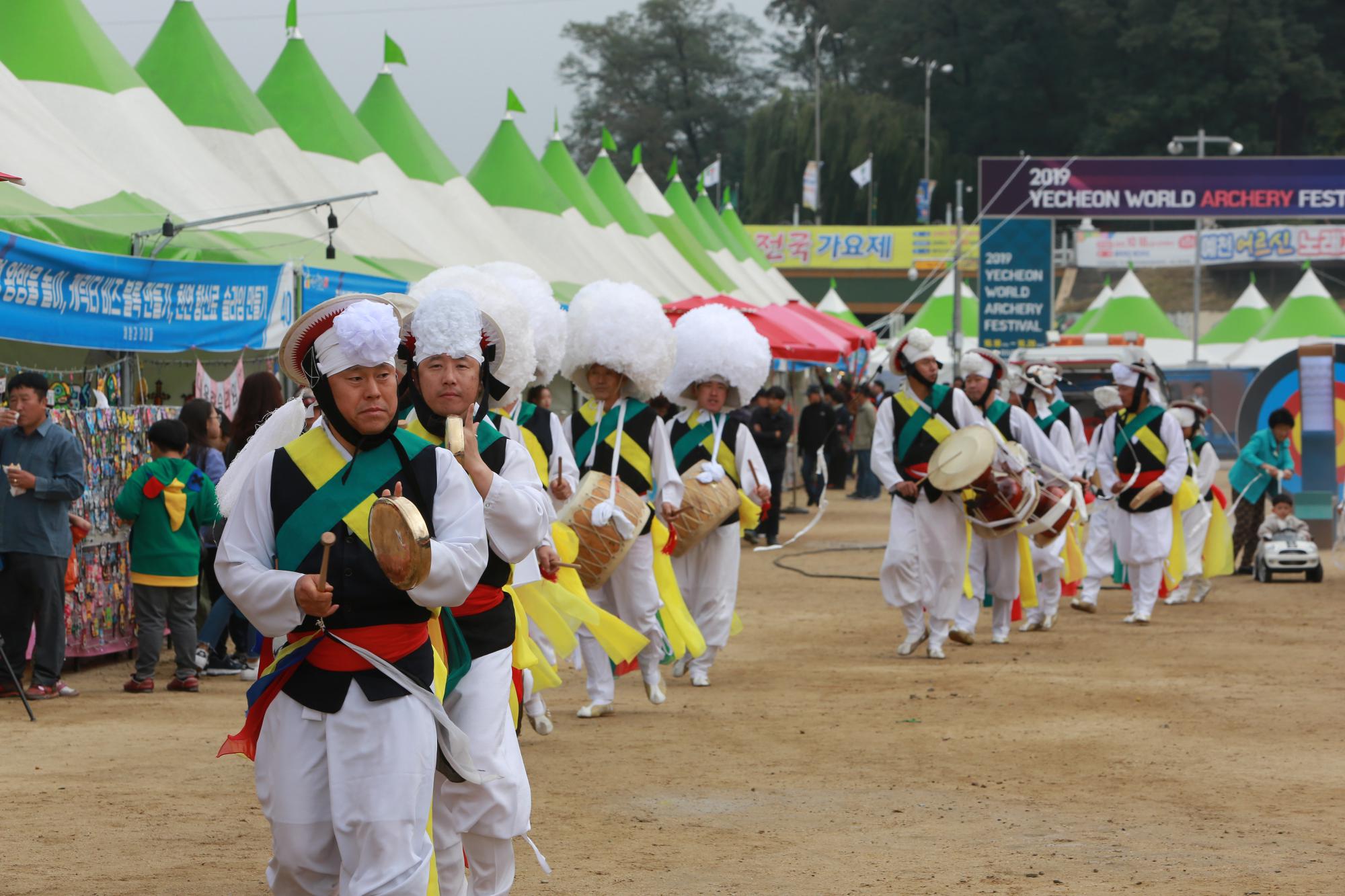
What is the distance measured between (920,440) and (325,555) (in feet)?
26.3

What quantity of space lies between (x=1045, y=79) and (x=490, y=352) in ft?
278

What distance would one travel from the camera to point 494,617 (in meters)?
5.40

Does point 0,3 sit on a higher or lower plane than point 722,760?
higher

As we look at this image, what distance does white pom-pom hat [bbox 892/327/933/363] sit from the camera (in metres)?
11.6

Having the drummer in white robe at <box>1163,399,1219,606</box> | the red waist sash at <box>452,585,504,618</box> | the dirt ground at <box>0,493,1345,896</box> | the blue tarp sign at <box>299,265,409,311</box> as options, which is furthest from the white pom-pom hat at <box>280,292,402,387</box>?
the drummer in white robe at <box>1163,399,1219,606</box>

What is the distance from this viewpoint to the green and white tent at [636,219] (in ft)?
92.5

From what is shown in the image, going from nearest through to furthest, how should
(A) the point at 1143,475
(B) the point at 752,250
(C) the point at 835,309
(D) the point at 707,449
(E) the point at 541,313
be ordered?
(E) the point at 541,313 < (D) the point at 707,449 < (A) the point at 1143,475 < (B) the point at 752,250 < (C) the point at 835,309

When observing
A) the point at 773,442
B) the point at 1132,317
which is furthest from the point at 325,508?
the point at 1132,317

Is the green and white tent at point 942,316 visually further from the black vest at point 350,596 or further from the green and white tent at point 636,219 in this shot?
the black vest at point 350,596

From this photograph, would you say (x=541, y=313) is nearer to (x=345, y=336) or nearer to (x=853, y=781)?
(x=853, y=781)

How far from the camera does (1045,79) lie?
283 ft

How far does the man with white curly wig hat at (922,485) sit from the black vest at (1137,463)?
2.80 meters

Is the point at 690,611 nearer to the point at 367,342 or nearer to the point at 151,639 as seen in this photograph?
the point at 151,639

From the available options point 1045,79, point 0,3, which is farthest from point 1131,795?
point 1045,79
